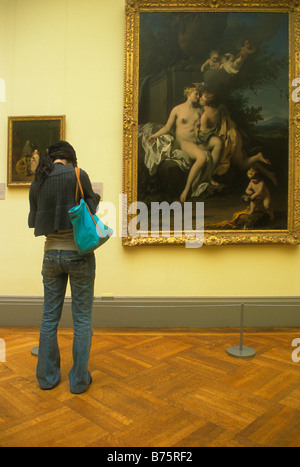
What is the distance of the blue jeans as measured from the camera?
3.04 meters

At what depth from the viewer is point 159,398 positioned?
2996 mm

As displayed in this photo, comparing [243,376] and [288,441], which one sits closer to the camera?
[288,441]

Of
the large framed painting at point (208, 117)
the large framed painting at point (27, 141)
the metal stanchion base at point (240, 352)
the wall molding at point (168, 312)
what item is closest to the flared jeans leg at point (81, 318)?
the metal stanchion base at point (240, 352)

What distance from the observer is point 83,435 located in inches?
95.0

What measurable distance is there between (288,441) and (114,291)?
3.35m

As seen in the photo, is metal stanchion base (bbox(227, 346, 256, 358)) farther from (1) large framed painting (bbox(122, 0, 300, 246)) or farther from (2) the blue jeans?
(2) the blue jeans

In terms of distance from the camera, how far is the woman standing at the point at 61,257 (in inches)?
119

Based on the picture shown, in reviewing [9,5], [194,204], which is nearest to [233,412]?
[194,204]

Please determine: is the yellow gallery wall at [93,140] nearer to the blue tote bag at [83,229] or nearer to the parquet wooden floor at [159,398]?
the parquet wooden floor at [159,398]

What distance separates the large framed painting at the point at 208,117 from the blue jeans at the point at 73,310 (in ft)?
7.27

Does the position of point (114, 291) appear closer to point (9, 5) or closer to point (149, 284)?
point (149, 284)

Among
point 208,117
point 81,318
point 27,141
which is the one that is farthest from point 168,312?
point 27,141

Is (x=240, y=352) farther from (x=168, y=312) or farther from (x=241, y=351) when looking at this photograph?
(x=168, y=312)

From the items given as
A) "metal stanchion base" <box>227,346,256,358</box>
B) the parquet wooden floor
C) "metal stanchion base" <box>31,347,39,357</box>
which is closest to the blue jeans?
the parquet wooden floor
